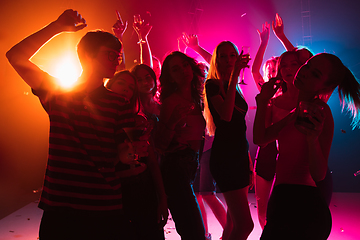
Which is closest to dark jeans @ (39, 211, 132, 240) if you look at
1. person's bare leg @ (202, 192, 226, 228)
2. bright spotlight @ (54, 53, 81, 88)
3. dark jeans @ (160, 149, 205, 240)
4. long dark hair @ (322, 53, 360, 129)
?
dark jeans @ (160, 149, 205, 240)

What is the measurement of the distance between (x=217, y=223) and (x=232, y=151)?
219 centimetres

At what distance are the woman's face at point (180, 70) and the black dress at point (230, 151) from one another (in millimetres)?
197

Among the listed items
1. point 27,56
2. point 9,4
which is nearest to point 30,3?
point 9,4

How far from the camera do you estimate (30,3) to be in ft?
16.4

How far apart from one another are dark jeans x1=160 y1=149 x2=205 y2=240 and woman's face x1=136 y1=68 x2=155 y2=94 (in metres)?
0.79

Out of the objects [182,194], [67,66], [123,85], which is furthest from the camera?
[67,66]

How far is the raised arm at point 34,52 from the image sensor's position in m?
1.21

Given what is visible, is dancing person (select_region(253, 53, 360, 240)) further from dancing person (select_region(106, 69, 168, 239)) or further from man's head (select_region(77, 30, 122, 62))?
man's head (select_region(77, 30, 122, 62))

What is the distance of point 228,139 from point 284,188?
2.19ft

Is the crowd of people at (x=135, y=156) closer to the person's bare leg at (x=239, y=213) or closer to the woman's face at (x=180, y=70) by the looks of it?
the person's bare leg at (x=239, y=213)

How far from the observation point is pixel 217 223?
3805 millimetres

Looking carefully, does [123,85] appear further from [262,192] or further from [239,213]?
[262,192]

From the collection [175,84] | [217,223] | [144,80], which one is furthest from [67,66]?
[217,223]

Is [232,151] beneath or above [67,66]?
beneath
